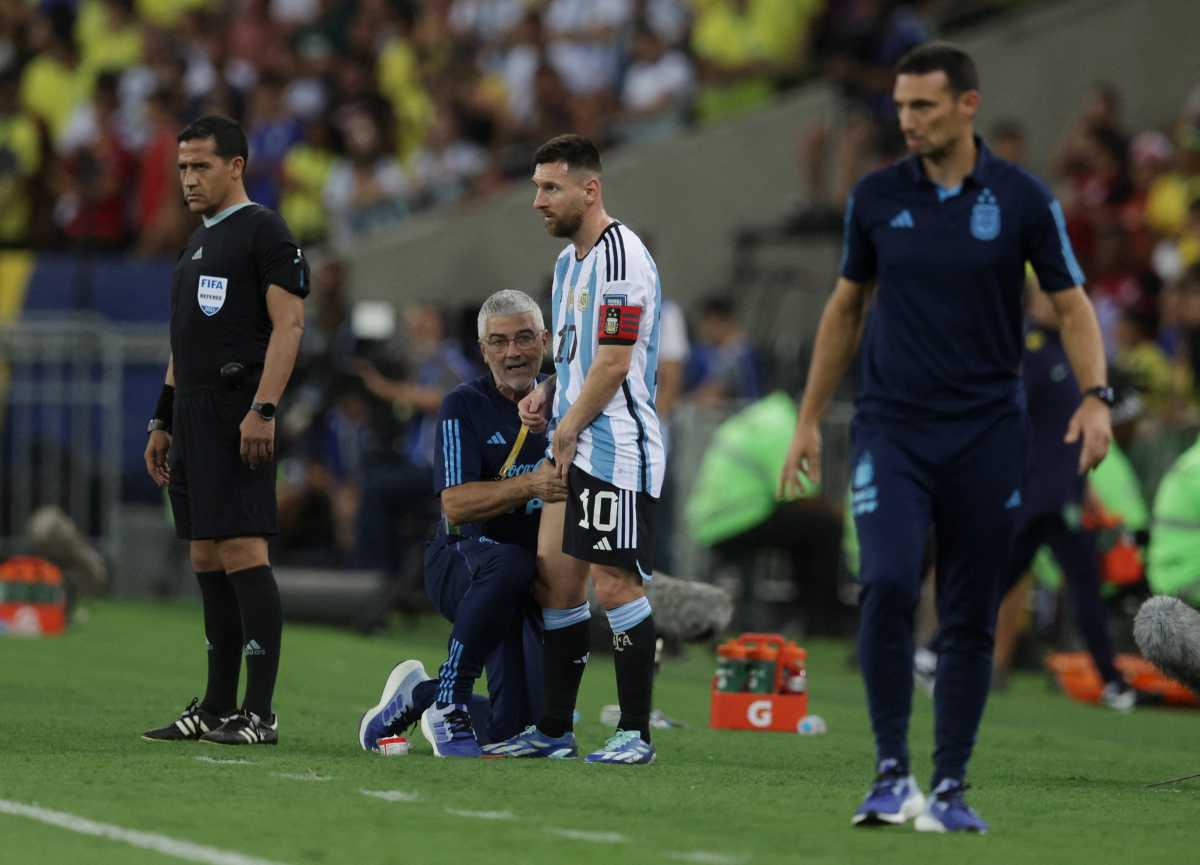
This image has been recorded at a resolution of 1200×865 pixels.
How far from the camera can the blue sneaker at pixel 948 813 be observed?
6418 mm

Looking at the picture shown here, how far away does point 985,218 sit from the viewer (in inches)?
256

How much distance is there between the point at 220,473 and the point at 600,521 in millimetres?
1448

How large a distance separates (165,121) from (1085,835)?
17.0 m

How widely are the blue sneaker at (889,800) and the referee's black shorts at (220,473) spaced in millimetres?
2839

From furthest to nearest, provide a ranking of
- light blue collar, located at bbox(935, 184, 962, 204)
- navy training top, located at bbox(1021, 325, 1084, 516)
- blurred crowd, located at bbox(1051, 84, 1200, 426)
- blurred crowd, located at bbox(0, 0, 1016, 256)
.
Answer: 1. blurred crowd, located at bbox(0, 0, 1016, 256)
2. blurred crowd, located at bbox(1051, 84, 1200, 426)
3. navy training top, located at bbox(1021, 325, 1084, 516)
4. light blue collar, located at bbox(935, 184, 962, 204)

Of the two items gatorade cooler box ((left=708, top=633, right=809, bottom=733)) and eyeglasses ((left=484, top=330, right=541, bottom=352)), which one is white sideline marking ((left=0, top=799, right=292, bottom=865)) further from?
gatorade cooler box ((left=708, top=633, right=809, bottom=733))

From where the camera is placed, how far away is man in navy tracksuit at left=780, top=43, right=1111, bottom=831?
6.46 metres

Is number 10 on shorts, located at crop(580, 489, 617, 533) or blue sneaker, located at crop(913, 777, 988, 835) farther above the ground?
number 10 on shorts, located at crop(580, 489, 617, 533)

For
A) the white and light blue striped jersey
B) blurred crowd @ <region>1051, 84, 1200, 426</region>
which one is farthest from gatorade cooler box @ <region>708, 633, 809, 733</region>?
blurred crowd @ <region>1051, 84, 1200, 426</region>

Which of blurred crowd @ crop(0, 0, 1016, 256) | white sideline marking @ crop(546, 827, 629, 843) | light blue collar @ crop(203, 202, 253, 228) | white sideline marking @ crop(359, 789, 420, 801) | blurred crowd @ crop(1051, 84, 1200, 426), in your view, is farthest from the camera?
blurred crowd @ crop(0, 0, 1016, 256)

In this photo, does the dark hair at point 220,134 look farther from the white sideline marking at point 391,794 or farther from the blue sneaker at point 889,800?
the blue sneaker at point 889,800

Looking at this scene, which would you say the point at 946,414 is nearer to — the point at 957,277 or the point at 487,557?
the point at 957,277

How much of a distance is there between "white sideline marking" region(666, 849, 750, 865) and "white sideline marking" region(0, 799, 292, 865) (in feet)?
3.23

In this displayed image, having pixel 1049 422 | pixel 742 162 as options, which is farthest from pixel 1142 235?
pixel 1049 422
